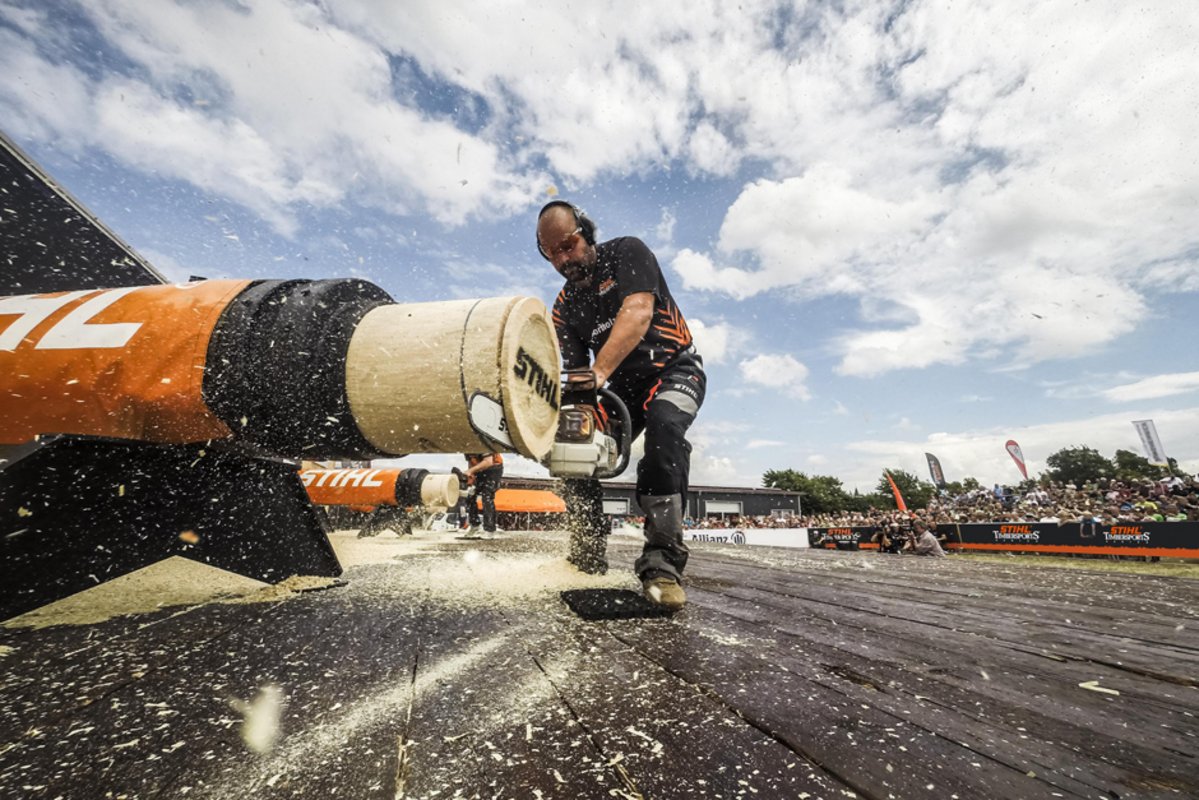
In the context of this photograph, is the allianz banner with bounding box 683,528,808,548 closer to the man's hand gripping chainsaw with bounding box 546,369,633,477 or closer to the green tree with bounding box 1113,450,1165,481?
the man's hand gripping chainsaw with bounding box 546,369,633,477

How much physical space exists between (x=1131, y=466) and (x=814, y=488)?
28.7 metres

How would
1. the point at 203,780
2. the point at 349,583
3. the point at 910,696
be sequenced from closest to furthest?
the point at 203,780, the point at 910,696, the point at 349,583

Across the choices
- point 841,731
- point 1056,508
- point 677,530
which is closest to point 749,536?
point 1056,508

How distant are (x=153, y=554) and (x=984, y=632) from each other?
2.61 meters

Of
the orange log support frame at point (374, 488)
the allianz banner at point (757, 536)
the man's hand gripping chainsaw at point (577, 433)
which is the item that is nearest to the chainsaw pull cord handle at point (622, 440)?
the man's hand gripping chainsaw at point (577, 433)

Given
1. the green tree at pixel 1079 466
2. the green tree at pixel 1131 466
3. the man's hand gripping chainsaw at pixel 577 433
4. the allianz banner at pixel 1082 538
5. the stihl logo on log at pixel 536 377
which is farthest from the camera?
the green tree at pixel 1079 466

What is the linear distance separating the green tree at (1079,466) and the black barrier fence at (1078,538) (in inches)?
2043

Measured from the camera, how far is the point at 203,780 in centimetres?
66

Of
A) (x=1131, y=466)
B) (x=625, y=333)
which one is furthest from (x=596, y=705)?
(x=1131, y=466)

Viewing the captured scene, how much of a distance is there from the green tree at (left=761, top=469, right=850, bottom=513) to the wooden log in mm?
53059

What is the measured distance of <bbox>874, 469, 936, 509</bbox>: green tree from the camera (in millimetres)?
53125

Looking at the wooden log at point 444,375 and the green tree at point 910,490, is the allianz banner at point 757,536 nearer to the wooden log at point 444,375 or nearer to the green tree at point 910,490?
the wooden log at point 444,375

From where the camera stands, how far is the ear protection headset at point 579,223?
7.95 ft

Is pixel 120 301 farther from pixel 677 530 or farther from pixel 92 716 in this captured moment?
pixel 677 530
